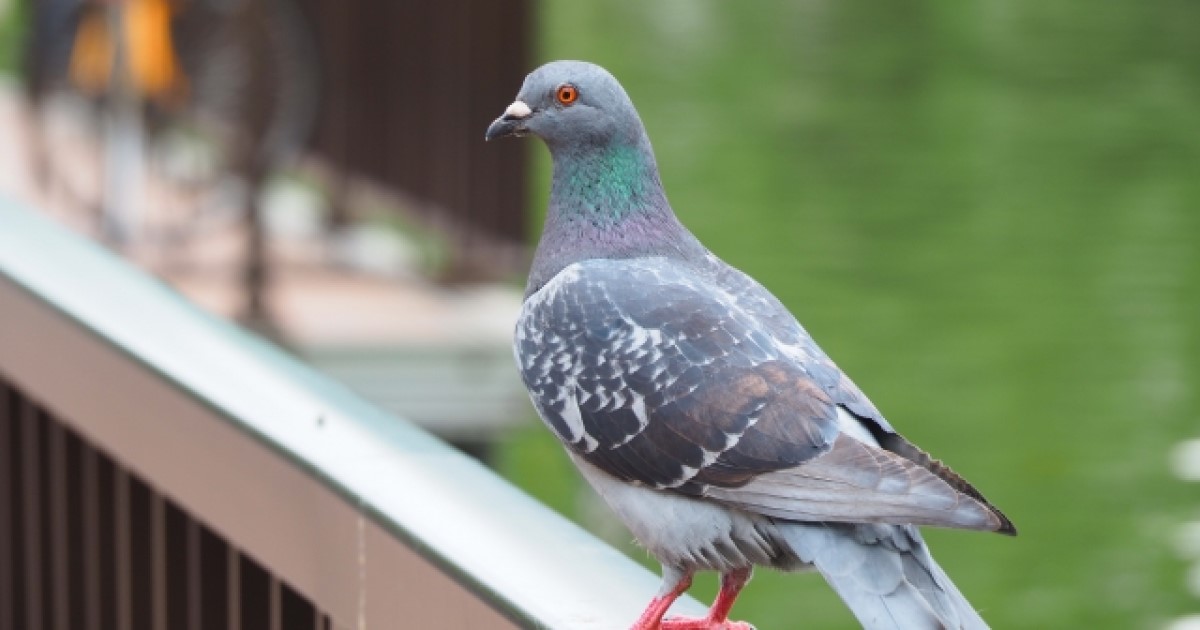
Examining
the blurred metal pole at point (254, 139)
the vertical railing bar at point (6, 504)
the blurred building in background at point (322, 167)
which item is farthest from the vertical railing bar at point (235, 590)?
the blurred metal pole at point (254, 139)

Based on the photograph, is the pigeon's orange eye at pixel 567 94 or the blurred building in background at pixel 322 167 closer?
the pigeon's orange eye at pixel 567 94

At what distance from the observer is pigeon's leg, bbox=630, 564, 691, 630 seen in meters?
1.89

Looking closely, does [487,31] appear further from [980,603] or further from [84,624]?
Answer: [84,624]

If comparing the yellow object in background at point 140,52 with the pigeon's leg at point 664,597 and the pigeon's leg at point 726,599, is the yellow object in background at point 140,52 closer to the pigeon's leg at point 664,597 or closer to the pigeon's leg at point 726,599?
the pigeon's leg at point 726,599

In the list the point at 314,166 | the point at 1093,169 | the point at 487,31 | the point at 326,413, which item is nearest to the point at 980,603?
the point at 1093,169

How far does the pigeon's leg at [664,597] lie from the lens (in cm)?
189

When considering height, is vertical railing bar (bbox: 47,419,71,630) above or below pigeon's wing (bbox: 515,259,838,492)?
below

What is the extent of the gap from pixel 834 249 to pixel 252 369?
2.98 m

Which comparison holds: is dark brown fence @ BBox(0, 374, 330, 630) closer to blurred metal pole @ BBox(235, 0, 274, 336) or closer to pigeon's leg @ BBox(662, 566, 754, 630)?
pigeon's leg @ BBox(662, 566, 754, 630)

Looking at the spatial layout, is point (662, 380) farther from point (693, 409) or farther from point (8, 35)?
point (8, 35)

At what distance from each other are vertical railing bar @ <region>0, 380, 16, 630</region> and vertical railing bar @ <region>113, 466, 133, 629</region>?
573mm

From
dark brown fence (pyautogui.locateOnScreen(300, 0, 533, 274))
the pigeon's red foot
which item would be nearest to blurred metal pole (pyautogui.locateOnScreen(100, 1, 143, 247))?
dark brown fence (pyautogui.locateOnScreen(300, 0, 533, 274))

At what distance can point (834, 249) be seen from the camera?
5176mm

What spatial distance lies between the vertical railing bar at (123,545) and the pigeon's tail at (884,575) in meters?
1.00
